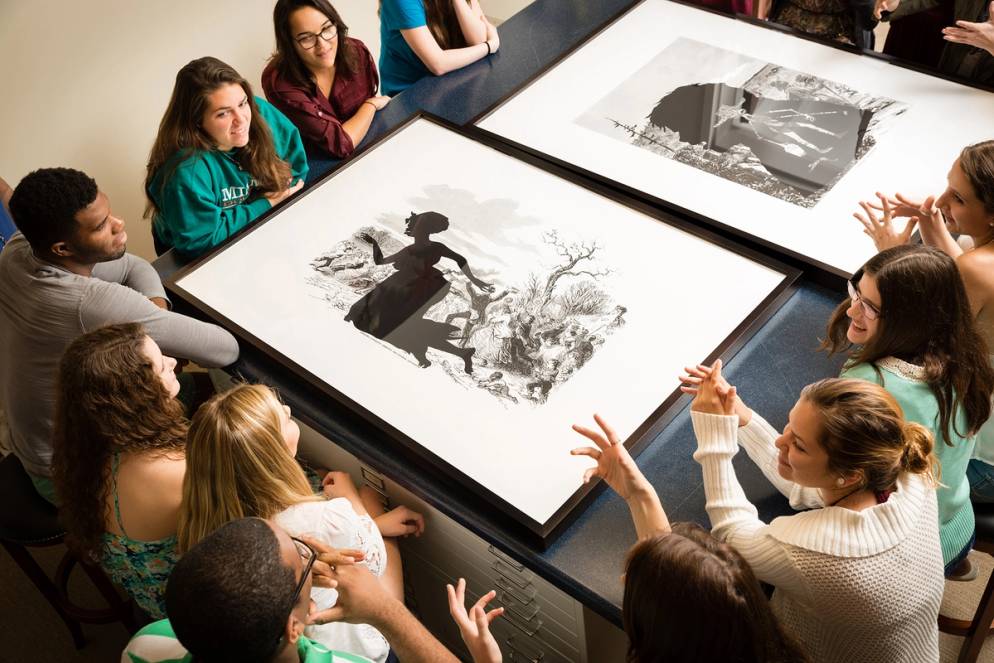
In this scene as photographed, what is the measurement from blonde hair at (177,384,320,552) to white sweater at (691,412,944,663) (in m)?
0.91

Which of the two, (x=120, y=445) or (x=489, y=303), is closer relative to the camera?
(x=120, y=445)

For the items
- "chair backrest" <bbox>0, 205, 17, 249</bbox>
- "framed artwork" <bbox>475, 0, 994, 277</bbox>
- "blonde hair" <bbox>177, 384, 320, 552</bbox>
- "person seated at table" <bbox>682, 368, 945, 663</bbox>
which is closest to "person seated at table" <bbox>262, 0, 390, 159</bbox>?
"framed artwork" <bbox>475, 0, 994, 277</bbox>

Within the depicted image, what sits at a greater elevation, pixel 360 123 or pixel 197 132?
pixel 197 132

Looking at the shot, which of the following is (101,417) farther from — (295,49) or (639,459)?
(295,49)

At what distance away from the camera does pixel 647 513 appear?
1776 mm

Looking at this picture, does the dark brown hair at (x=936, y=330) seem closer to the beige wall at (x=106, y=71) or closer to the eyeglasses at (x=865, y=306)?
the eyeglasses at (x=865, y=306)

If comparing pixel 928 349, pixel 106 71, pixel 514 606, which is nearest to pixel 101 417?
pixel 514 606

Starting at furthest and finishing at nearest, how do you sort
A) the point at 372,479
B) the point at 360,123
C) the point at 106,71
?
the point at 106,71
the point at 360,123
the point at 372,479

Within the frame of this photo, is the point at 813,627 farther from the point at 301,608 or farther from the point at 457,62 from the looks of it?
the point at 457,62

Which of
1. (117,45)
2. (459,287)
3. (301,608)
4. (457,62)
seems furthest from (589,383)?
(117,45)

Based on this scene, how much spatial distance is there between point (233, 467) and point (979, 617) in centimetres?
181

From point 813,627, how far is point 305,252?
159 cm

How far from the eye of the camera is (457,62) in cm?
323

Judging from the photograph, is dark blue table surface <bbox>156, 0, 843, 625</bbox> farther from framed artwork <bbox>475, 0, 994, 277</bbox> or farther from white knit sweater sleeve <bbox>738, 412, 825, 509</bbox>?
framed artwork <bbox>475, 0, 994, 277</bbox>
